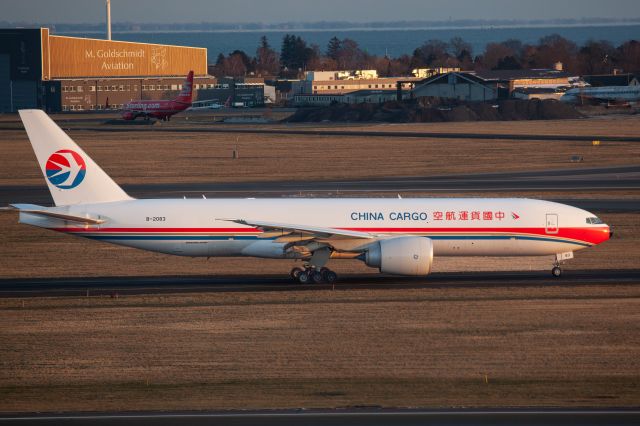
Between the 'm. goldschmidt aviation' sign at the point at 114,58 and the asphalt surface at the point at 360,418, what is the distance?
158 meters

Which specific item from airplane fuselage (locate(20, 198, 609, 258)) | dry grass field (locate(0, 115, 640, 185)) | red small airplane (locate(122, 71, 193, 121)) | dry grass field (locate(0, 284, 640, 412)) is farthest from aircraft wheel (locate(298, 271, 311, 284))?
red small airplane (locate(122, 71, 193, 121))

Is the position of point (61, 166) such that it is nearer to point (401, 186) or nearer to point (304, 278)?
point (304, 278)

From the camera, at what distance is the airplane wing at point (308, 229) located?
37.8 meters

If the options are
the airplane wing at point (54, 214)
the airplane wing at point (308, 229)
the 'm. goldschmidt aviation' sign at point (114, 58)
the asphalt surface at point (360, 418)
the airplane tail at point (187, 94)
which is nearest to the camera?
the asphalt surface at point (360, 418)

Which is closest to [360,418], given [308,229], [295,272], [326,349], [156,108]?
[326,349]

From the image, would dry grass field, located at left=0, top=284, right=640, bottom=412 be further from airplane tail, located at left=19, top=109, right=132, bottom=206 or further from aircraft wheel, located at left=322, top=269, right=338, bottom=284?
airplane tail, located at left=19, top=109, right=132, bottom=206

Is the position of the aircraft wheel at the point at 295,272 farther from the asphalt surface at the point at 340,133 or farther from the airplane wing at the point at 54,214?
the asphalt surface at the point at 340,133

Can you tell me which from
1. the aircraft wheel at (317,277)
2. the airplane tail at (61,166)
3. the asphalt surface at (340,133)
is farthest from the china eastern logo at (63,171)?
the asphalt surface at (340,133)

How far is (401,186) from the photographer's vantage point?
69312 millimetres

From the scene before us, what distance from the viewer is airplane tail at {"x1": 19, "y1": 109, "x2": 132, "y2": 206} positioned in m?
39.3

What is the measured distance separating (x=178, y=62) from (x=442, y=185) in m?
133

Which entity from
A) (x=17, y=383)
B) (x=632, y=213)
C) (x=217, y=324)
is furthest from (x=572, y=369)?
(x=632, y=213)

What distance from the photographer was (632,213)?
55844 millimetres

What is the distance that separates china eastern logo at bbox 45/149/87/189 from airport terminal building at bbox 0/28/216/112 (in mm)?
135940
